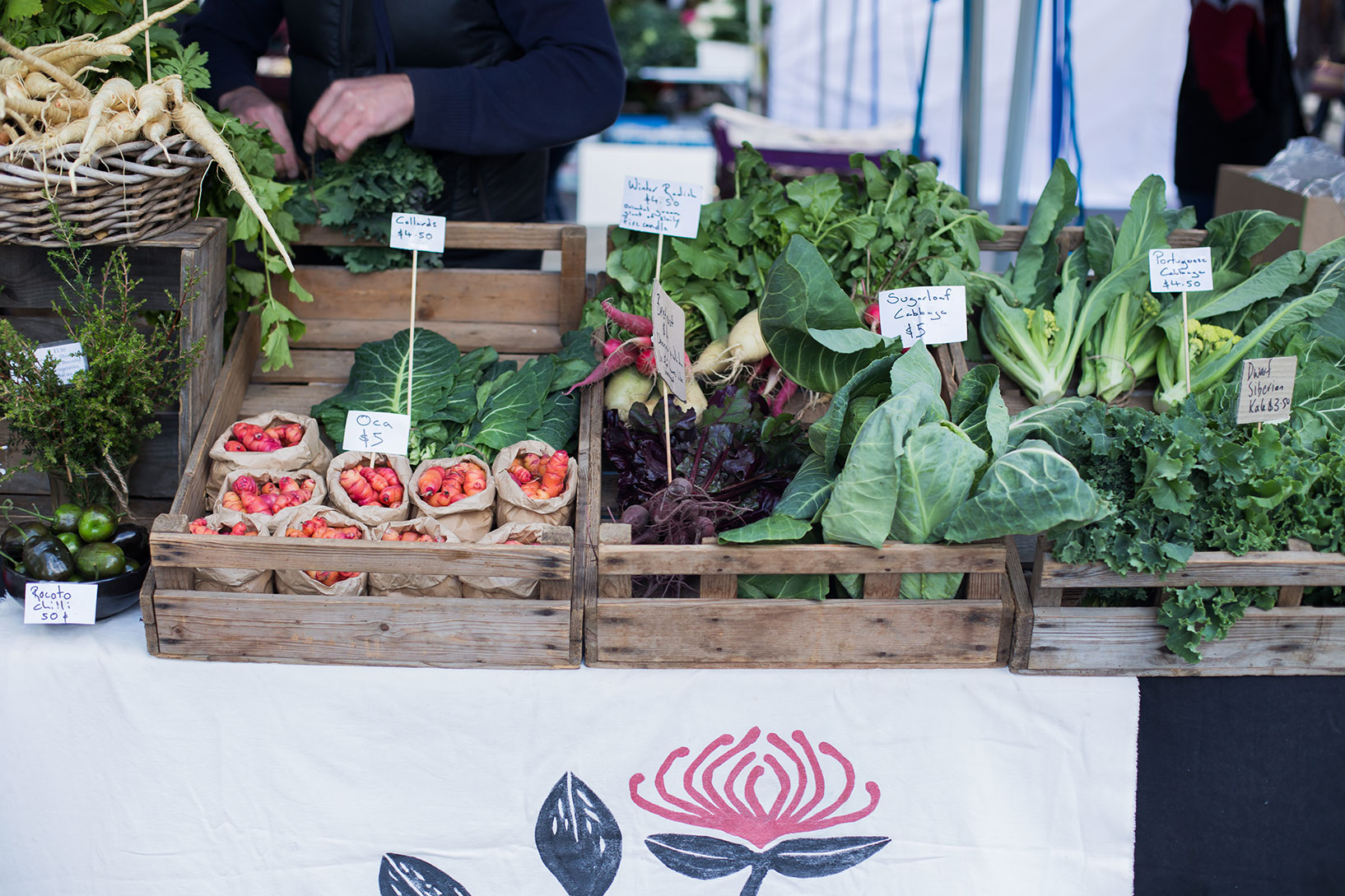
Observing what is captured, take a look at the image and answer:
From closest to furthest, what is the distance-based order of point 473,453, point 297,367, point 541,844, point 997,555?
point 997,555 < point 541,844 < point 473,453 < point 297,367

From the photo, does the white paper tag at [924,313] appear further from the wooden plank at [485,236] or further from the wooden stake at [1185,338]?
the wooden plank at [485,236]

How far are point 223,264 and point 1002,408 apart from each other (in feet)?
5.71

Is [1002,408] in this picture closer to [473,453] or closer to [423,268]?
[473,453]

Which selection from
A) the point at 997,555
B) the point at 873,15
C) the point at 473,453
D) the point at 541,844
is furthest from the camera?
the point at 873,15

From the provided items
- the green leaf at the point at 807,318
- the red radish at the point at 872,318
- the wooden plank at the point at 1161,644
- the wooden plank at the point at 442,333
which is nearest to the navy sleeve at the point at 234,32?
the wooden plank at the point at 442,333

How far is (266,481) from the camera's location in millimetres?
1949

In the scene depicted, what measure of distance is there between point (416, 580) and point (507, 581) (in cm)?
17

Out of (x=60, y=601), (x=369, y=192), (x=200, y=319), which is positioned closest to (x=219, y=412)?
(x=200, y=319)

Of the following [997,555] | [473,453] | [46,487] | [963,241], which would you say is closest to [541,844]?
[473,453]

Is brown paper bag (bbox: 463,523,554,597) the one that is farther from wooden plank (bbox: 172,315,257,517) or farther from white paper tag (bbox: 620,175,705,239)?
white paper tag (bbox: 620,175,705,239)

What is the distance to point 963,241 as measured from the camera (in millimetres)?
2408

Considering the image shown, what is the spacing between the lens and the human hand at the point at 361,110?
227 cm

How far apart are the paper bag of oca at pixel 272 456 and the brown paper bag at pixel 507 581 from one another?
18.9 inches

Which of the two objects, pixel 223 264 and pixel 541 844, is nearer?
pixel 541 844
